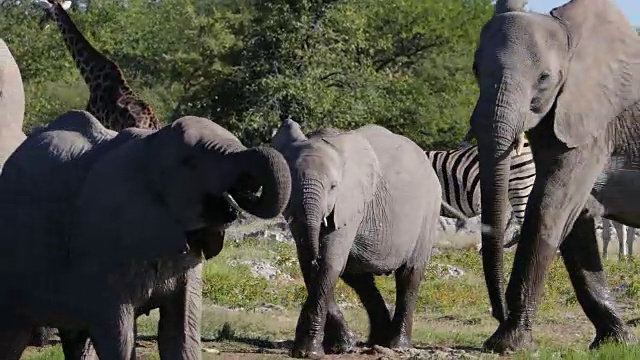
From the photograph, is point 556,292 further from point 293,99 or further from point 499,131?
point 293,99

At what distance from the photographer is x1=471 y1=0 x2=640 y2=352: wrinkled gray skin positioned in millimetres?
8578

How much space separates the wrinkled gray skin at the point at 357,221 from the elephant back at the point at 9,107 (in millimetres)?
1934

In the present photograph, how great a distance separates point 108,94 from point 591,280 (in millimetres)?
5839

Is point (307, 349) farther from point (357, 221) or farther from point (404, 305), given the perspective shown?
point (404, 305)

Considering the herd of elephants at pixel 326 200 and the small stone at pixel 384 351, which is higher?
the herd of elephants at pixel 326 200

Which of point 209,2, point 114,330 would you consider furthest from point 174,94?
point 114,330

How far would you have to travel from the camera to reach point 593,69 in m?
9.07

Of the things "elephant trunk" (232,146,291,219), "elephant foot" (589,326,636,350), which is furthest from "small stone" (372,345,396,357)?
"elephant trunk" (232,146,291,219)

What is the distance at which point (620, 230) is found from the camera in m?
21.0

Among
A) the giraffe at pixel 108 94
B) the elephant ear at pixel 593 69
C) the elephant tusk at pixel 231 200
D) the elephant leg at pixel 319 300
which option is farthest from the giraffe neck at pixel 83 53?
the elephant tusk at pixel 231 200

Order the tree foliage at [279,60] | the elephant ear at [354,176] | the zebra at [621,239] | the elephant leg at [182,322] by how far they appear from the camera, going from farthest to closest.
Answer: the tree foliage at [279,60]
the zebra at [621,239]
the elephant ear at [354,176]
the elephant leg at [182,322]

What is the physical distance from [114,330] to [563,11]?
4.61 meters

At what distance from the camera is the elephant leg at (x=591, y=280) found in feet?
31.5

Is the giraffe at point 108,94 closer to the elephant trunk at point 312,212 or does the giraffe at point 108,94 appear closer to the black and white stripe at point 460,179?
the elephant trunk at point 312,212
